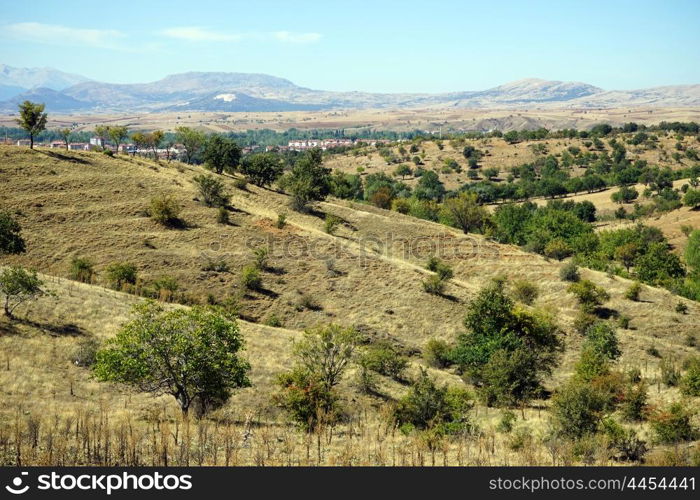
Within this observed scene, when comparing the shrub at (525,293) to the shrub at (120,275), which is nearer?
the shrub at (120,275)

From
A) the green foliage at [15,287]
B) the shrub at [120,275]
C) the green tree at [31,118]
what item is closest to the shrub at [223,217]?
the shrub at [120,275]

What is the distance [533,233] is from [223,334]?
2752 inches

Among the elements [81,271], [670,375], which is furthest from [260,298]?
[670,375]

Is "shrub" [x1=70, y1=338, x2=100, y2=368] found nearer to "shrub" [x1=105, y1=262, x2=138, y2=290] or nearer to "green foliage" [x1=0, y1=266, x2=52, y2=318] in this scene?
"green foliage" [x1=0, y1=266, x2=52, y2=318]

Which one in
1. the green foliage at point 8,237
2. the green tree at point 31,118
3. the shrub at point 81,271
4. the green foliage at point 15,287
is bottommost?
the shrub at point 81,271

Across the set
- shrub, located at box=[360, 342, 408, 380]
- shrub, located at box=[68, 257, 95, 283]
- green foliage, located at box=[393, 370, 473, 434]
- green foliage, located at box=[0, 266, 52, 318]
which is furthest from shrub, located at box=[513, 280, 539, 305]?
green foliage, located at box=[0, 266, 52, 318]

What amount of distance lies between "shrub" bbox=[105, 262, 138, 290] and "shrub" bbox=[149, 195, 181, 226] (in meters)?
10.9

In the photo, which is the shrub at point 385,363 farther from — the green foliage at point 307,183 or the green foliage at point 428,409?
the green foliage at point 307,183

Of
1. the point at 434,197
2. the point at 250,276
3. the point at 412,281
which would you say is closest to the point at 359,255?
the point at 412,281

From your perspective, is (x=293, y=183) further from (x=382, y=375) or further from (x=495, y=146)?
(x=495, y=146)

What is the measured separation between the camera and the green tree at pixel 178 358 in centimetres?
2327

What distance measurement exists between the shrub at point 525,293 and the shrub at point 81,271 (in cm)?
3716

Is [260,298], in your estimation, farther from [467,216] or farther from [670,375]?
[467,216]

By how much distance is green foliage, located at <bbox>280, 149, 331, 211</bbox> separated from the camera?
7081cm
